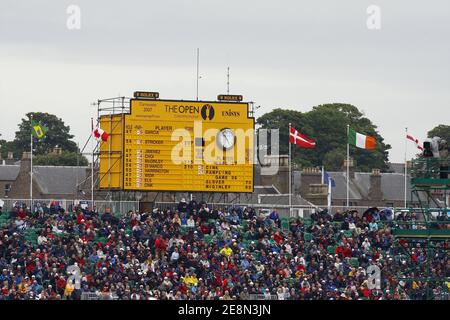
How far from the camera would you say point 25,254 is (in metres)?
53.0

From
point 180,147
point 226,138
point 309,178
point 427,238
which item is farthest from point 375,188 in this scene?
point 427,238

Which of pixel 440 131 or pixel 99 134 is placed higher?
pixel 440 131

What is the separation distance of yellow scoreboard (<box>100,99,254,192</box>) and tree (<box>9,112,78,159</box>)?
82.8m

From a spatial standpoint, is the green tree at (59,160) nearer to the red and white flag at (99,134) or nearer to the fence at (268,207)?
the fence at (268,207)

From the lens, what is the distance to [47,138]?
147 m

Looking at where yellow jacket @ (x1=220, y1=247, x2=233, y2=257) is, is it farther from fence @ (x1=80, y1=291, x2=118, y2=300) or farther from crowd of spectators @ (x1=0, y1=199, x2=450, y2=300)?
fence @ (x1=80, y1=291, x2=118, y2=300)

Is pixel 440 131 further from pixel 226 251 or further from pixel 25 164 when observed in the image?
pixel 226 251

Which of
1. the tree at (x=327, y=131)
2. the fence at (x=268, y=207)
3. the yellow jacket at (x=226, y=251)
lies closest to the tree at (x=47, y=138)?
the tree at (x=327, y=131)

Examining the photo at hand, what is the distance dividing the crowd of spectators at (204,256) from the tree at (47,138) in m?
85.3

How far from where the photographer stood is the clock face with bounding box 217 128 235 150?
209 feet

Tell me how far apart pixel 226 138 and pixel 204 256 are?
964 cm

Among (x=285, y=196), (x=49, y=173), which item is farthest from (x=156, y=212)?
(x=49, y=173)

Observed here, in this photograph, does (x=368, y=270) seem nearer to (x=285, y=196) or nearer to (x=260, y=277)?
(x=260, y=277)
